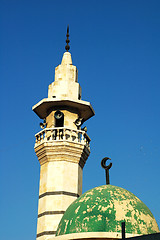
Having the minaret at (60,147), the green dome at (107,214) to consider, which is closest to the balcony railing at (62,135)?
the minaret at (60,147)

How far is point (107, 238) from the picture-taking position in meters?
9.58

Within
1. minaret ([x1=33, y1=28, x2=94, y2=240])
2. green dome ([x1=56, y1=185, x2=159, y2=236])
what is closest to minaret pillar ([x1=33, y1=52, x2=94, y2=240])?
minaret ([x1=33, y1=28, x2=94, y2=240])

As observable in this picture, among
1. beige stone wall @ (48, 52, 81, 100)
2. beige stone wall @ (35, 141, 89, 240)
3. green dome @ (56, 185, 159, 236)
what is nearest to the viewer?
green dome @ (56, 185, 159, 236)

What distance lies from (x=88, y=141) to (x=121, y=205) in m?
13.7

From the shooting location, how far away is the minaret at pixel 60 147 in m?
21.2

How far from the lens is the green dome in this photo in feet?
32.9

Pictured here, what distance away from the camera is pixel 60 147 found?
873 inches

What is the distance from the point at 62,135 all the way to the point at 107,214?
13.1 metres

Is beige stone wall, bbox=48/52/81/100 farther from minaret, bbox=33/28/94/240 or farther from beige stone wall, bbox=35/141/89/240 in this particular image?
beige stone wall, bbox=35/141/89/240

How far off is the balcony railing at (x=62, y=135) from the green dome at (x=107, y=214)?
37.8 ft

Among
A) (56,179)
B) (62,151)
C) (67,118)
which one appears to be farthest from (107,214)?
(67,118)

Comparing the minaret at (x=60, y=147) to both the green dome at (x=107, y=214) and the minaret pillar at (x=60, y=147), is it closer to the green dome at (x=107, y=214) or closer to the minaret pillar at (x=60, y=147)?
the minaret pillar at (x=60, y=147)

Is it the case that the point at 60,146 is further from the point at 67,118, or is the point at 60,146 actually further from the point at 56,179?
the point at 67,118

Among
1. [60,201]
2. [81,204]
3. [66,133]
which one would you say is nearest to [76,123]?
[66,133]
